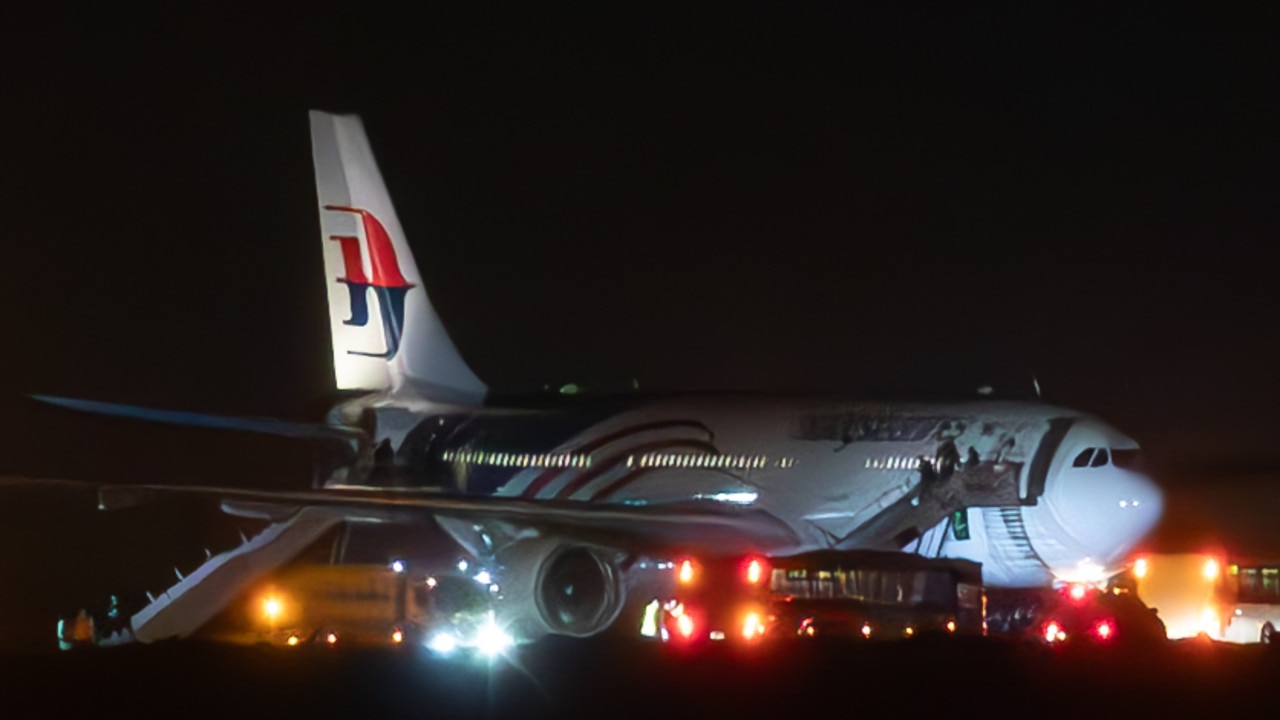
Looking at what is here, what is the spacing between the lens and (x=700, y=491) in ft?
120

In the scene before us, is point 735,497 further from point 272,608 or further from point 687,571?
point 272,608

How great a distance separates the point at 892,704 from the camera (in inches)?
738

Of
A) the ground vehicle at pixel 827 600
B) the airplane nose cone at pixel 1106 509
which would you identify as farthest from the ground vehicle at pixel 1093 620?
the airplane nose cone at pixel 1106 509

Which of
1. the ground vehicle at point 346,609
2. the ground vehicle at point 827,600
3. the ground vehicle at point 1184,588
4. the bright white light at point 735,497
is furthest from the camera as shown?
the ground vehicle at point 1184,588

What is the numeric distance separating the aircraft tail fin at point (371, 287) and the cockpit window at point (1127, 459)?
636 inches

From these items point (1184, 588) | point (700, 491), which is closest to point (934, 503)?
point (700, 491)

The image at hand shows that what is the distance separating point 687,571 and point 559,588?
4537mm

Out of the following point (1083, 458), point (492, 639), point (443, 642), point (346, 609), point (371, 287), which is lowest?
point (443, 642)

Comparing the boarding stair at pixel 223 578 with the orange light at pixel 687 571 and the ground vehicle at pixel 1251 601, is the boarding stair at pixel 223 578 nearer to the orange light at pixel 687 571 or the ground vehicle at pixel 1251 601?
the orange light at pixel 687 571

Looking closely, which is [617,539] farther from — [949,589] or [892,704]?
[892,704]

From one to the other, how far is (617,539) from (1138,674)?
13.9 m

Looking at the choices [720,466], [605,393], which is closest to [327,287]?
[605,393]

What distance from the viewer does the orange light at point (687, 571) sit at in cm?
3053

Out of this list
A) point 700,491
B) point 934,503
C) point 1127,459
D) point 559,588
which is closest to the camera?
point 934,503
